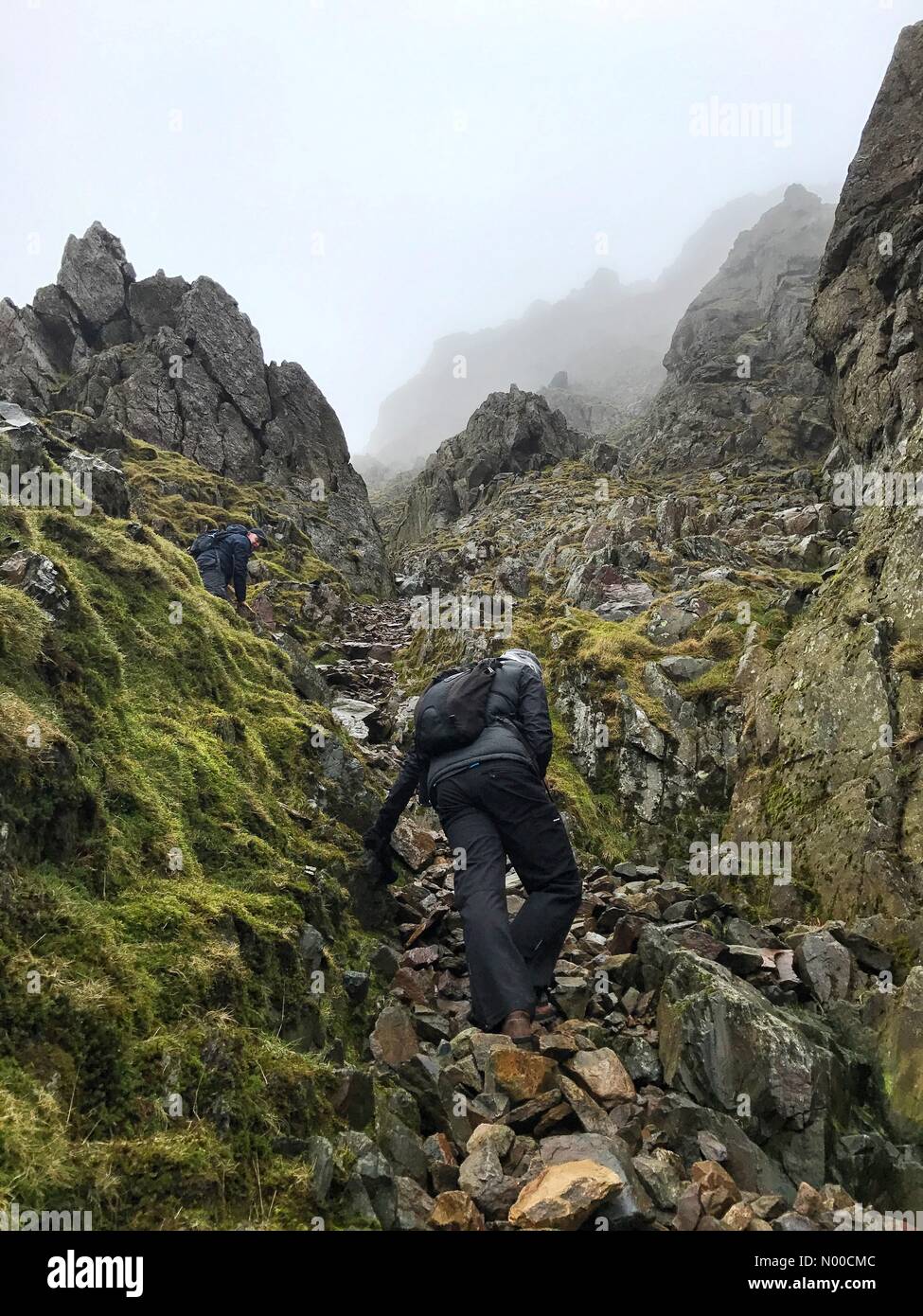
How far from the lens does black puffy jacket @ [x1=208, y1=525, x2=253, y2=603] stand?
59.1 feet

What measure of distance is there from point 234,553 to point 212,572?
0.84 m

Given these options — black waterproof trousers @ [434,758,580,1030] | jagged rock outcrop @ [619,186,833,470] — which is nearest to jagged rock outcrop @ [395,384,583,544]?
jagged rock outcrop @ [619,186,833,470]

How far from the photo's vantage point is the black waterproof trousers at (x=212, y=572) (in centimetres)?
1728

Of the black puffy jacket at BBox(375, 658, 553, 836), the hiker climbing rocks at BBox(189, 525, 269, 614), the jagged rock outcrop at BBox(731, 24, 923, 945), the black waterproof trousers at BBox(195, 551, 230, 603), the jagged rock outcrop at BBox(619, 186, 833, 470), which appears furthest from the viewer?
the jagged rock outcrop at BBox(619, 186, 833, 470)

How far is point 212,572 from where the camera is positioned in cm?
1761

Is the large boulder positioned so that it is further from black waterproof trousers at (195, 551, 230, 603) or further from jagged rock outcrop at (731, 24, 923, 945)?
jagged rock outcrop at (731, 24, 923, 945)

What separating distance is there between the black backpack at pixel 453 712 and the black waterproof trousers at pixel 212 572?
34.9 ft

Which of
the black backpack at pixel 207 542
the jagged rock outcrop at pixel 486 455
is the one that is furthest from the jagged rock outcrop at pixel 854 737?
the jagged rock outcrop at pixel 486 455

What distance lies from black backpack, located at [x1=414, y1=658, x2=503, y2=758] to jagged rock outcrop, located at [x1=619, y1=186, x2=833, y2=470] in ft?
212

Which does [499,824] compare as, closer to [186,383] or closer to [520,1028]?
[520,1028]

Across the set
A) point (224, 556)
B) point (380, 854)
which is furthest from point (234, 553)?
point (380, 854)

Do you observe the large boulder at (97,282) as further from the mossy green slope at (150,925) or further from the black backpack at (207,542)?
Result: the mossy green slope at (150,925)
